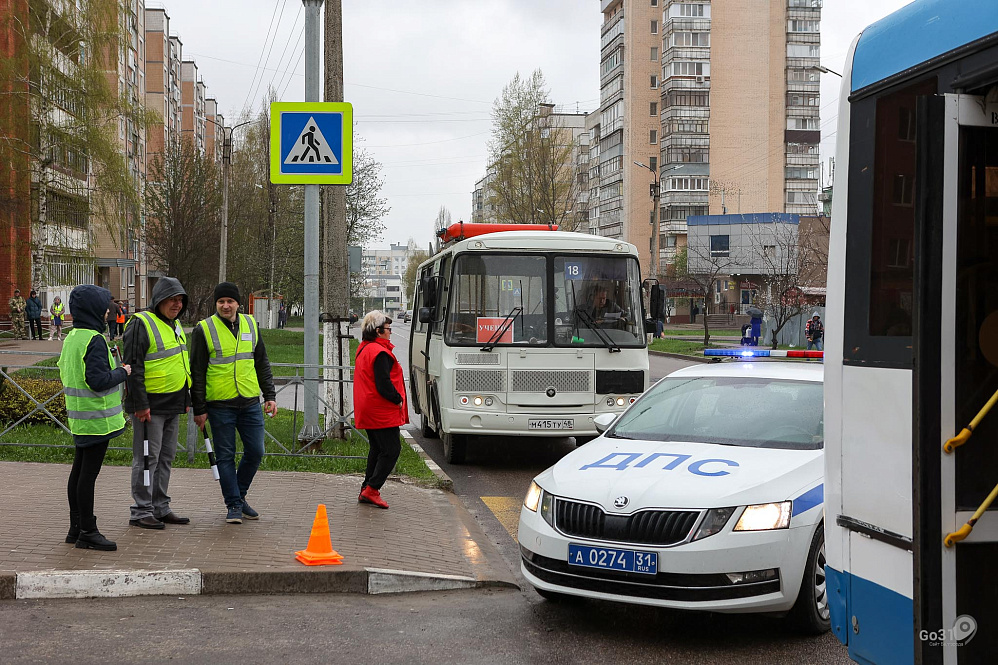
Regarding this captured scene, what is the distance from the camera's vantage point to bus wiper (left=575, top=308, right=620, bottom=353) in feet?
40.7

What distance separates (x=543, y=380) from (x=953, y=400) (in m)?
8.70

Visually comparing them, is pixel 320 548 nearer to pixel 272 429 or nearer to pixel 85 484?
pixel 85 484

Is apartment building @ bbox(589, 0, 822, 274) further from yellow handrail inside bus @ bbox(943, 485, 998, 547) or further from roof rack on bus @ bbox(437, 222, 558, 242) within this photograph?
yellow handrail inside bus @ bbox(943, 485, 998, 547)

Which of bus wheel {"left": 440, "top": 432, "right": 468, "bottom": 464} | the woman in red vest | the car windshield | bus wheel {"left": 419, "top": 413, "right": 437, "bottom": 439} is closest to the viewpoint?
the car windshield

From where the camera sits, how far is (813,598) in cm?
565

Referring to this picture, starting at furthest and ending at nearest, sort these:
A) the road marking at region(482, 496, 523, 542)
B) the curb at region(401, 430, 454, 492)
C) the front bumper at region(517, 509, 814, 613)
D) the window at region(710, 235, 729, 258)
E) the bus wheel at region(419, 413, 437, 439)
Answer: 1. the window at region(710, 235, 729, 258)
2. the bus wheel at region(419, 413, 437, 439)
3. the curb at region(401, 430, 454, 492)
4. the road marking at region(482, 496, 523, 542)
5. the front bumper at region(517, 509, 814, 613)

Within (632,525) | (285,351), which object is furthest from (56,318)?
(632,525)

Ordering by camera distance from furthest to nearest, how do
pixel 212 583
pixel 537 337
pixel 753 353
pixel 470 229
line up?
pixel 470 229 < pixel 537 337 < pixel 753 353 < pixel 212 583

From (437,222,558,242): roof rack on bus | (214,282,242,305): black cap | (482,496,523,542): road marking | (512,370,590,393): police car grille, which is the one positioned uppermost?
(437,222,558,242): roof rack on bus

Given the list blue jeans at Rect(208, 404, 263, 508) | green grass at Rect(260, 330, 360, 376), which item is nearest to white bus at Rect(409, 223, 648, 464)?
blue jeans at Rect(208, 404, 263, 508)

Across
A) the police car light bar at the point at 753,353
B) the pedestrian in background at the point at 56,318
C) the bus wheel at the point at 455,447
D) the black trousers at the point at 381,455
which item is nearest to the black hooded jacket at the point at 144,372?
the black trousers at the point at 381,455

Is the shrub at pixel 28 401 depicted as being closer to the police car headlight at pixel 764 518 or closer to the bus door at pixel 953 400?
the police car headlight at pixel 764 518

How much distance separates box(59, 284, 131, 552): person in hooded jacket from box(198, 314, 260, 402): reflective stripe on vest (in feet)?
3.19

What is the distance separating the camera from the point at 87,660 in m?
5.14
